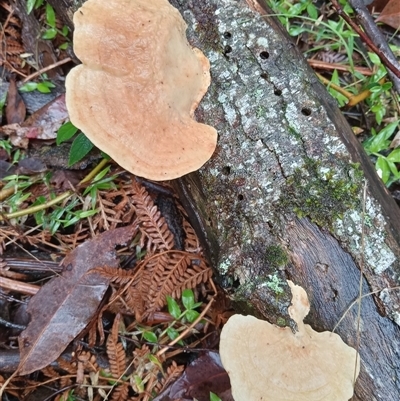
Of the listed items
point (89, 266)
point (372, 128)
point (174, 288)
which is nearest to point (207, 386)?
point (174, 288)

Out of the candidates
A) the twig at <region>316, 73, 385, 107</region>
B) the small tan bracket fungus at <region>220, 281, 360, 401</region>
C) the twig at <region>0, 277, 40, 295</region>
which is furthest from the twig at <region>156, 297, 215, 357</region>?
the twig at <region>316, 73, 385, 107</region>

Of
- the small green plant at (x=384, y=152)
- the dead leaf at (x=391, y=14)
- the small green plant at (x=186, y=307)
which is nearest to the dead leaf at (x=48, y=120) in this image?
the small green plant at (x=186, y=307)

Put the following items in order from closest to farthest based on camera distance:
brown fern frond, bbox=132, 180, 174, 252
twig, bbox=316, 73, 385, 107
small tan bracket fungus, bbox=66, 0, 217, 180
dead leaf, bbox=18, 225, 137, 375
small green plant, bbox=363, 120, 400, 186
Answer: small tan bracket fungus, bbox=66, 0, 217, 180, dead leaf, bbox=18, 225, 137, 375, brown fern frond, bbox=132, 180, 174, 252, small green plant, bbox=363, 120, 400, 186, twig, bbox=316, 73, 385, 107

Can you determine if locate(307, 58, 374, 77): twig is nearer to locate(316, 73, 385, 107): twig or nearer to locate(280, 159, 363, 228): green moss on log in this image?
locate(316, 73, 385, 107): twig

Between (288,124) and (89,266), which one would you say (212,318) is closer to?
(89,266)

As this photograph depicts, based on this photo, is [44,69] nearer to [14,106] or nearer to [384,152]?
[14,106]
